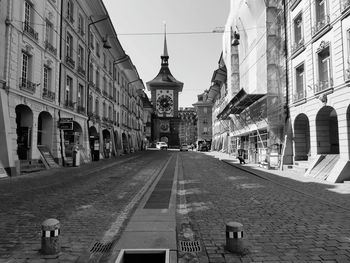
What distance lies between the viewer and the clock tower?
10100 cm

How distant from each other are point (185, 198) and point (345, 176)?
7.56 meters

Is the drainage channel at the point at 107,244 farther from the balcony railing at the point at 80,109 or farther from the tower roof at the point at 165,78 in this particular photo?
the tower roof at the point at 165,78

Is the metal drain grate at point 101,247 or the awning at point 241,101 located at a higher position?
the awning at point 241,101

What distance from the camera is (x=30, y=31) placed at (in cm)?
1820

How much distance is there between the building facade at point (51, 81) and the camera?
1590cm

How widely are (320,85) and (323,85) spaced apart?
0.84 ft

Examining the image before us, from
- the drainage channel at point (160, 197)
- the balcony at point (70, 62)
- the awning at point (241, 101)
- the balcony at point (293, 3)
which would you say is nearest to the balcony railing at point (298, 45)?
the balcony at point (293, 3)

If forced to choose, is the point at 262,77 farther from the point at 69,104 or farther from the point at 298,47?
the point at 69,104

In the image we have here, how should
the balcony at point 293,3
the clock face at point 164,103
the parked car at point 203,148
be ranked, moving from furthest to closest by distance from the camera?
the clock face at point 164,103
the parked car at point 203,148
the balcony at point 293,3

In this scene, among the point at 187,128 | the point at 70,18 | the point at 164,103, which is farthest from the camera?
the point at 187,128

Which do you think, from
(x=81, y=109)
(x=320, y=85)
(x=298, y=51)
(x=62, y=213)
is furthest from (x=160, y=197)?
(x=81, y=109)

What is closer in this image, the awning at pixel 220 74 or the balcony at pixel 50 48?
the balcony at pixel 50 48

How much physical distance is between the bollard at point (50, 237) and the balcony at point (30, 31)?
53.5ft

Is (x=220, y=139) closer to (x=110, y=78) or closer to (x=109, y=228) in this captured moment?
(x=110, y=78)
